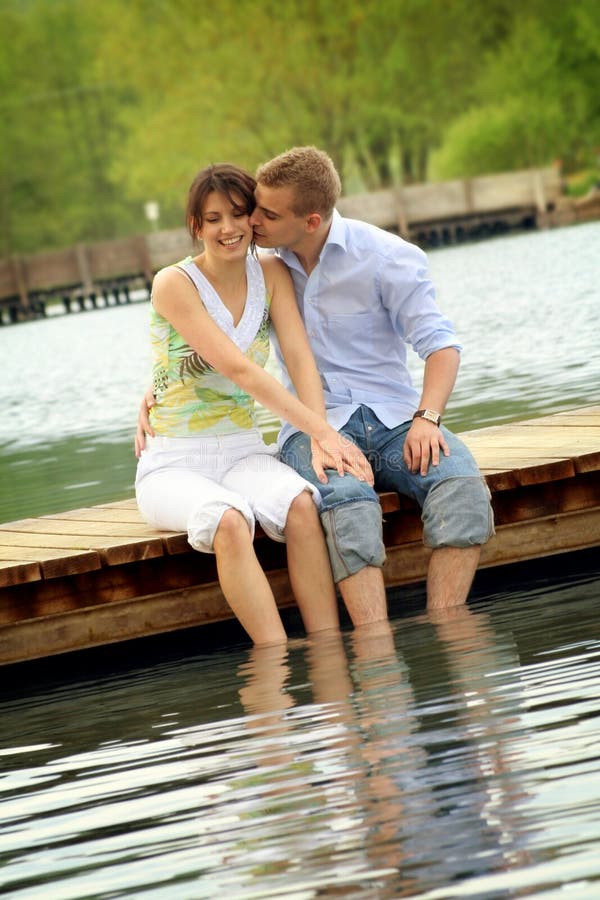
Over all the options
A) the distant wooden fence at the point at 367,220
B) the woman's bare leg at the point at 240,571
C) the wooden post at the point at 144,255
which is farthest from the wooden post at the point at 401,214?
the woman's bare leg at the point at 240,571

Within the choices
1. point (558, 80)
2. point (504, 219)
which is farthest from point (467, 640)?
point (558, 80)

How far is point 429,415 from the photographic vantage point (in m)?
5.10

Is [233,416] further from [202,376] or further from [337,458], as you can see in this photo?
[337,458]

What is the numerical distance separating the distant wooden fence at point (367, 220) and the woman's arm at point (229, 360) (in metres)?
43.5

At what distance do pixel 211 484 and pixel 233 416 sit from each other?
321 mm

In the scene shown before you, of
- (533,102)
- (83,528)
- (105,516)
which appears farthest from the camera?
(533,102)

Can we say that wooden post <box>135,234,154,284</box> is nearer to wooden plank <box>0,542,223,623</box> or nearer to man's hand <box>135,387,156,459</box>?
man's hand <box>135,387,156,459</box>

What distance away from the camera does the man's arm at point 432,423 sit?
5.05 metres

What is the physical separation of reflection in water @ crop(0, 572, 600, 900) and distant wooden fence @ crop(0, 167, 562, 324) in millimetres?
43775

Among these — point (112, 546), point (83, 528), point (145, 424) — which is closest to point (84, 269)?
point (83, 528)

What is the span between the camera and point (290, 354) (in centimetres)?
518

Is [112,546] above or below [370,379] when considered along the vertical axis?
below

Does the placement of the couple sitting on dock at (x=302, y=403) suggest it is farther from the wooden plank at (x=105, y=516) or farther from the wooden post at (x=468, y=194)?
the wooden post at (x=468, y=194)

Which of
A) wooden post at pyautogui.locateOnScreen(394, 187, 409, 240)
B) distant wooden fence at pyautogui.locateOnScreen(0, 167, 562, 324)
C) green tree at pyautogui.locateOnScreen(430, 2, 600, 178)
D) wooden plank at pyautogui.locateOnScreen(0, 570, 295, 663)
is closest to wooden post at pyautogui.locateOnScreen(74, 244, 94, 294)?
distant wooden fence at pyautogui.locateOnScreen(0, 167, 562, 324)
